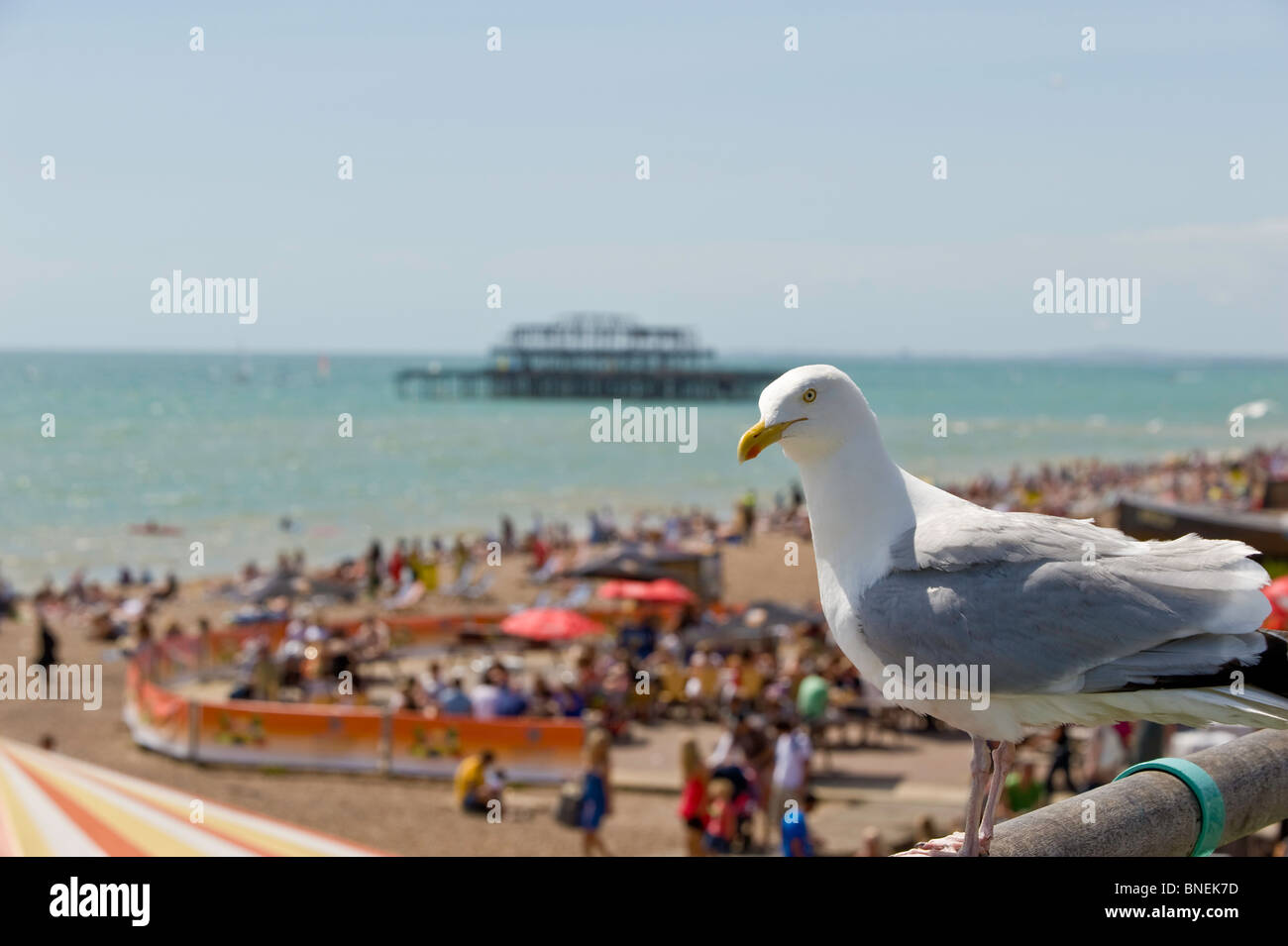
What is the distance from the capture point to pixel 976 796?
2.33m

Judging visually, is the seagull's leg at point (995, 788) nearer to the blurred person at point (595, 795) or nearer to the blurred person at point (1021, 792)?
the blurred person at point (1021, 792)

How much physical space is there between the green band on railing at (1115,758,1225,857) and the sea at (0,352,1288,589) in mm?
10887

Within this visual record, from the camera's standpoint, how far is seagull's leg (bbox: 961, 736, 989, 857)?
227 cm

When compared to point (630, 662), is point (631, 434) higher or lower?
higher

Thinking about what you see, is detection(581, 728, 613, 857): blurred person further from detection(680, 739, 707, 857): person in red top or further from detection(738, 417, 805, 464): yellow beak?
detection(738, 417, 805, 464): yellow beak

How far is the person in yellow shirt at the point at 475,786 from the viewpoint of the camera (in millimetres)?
12016

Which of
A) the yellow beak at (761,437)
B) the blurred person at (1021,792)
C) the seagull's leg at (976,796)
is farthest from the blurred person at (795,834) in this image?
the yellow beak at (761,437)

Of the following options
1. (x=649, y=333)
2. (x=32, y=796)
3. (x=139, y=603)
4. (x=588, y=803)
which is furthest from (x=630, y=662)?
(x=649, y=333)

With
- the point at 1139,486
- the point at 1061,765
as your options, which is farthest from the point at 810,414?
the point at 1139,486

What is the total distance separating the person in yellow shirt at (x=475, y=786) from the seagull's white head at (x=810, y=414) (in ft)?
33.5

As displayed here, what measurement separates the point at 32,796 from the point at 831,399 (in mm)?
6729

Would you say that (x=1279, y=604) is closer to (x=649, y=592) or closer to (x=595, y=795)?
(x=595, y=795)

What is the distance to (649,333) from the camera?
10412 cm
